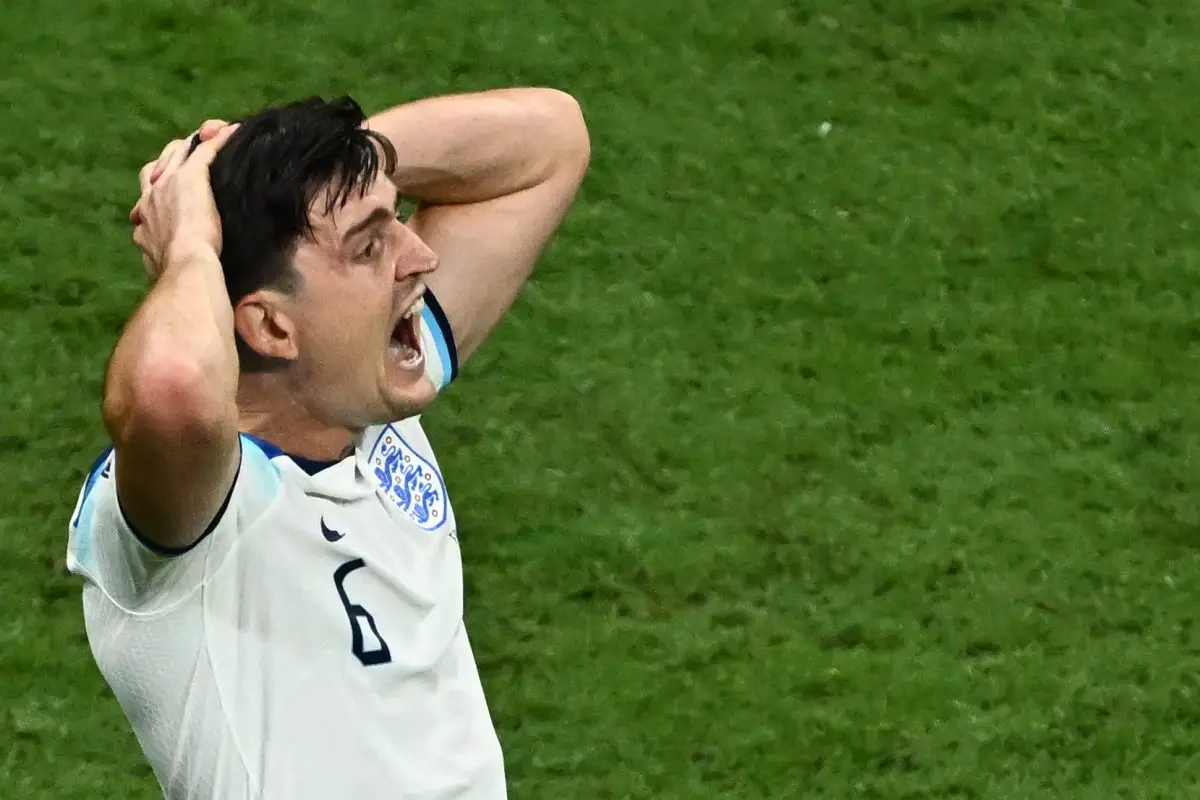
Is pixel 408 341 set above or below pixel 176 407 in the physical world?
below

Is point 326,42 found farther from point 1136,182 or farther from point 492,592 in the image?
point 1136,182

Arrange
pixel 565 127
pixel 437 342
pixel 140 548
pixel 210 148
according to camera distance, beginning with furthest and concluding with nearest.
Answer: pixel 565 127, pixel 437 342, pixel 210 148, pixel 140 548

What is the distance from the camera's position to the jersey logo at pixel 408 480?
2080mm

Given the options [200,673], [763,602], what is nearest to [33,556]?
[763,602]

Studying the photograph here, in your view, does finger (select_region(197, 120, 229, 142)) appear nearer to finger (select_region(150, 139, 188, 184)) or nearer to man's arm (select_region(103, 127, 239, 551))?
finger (select_region(150, 139, 188, 184))

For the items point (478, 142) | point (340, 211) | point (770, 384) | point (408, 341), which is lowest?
point (770, 384)

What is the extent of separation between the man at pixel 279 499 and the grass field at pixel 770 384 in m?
1.23

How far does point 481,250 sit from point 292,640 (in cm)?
73

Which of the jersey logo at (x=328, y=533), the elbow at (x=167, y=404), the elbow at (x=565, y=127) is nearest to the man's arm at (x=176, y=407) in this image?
the elbow at (x=167, y=404)

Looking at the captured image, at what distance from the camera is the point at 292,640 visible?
5.89 ft

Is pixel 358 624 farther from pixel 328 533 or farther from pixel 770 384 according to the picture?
pixel 770 384

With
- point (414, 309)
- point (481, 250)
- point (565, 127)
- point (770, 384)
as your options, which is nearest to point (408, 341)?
point (414, 309)

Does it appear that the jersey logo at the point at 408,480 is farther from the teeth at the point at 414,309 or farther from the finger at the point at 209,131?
the finger at the point at 209,131

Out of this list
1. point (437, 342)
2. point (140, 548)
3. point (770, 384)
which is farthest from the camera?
point (770, 384)
